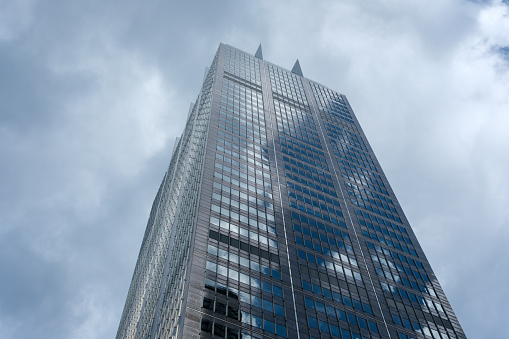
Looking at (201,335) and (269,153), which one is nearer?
(201,335)

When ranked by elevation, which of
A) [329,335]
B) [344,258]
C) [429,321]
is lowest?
[329,335]

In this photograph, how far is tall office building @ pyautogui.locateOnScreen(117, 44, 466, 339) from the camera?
51.4 m

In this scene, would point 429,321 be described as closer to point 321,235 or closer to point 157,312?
point 321,235

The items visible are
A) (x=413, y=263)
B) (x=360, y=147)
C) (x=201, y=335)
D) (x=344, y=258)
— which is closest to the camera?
(x=201, y=335)

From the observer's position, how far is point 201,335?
44281 mm

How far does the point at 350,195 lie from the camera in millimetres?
89125

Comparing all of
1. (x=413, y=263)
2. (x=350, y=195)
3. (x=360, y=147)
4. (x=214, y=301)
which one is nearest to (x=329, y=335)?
(x=214, y=301)

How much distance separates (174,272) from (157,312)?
6.36m

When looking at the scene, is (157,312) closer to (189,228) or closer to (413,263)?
(189,228)

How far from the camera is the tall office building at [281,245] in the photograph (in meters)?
51.4

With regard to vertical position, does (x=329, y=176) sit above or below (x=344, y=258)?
above

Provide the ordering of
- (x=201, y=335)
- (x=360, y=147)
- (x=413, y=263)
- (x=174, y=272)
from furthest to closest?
1. (x=360, y=147)
2. (x=413, y=263)
3. (x=174, y=272)
4. (x=201, y=335)

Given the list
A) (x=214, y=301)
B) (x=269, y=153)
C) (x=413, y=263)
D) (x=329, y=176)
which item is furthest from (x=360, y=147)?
(x=214, y=301)

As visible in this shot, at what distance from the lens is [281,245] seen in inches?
2522
